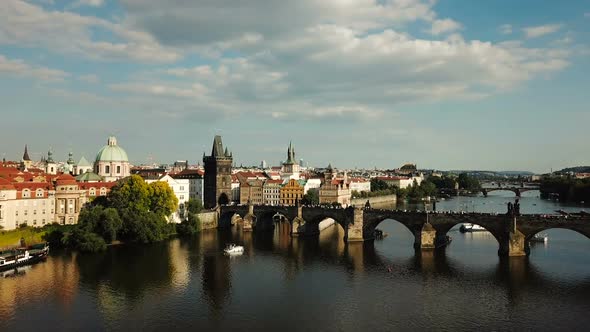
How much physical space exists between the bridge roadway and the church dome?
3625cm

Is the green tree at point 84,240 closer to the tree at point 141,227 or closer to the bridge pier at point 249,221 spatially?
the tree at point 141,227

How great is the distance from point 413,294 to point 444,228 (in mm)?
22536

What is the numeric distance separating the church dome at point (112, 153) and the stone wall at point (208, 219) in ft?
111

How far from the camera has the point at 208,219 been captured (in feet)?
291

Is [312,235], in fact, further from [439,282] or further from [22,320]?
[22,320]

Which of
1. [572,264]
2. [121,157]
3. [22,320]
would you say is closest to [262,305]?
[22,320]

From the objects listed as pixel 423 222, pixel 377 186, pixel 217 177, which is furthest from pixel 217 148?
pixel 377 186

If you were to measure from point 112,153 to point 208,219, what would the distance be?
117ft

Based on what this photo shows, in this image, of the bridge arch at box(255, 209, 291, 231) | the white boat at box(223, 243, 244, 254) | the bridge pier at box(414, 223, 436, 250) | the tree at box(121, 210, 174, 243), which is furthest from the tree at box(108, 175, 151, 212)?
the bridge pier at box(414, 223, 436, 250)

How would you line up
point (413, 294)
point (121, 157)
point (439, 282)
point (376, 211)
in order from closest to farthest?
1. point (413, 294)
2. point (439, 282)
3. point (376, 211)
4. point (121, 157)

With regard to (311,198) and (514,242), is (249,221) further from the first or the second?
(514,242)

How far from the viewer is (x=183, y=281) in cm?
4853

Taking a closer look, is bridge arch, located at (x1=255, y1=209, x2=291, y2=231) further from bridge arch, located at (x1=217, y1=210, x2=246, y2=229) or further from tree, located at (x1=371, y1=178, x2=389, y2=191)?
tree, located at (x1=371, y1=178, x2=389, y2=191)

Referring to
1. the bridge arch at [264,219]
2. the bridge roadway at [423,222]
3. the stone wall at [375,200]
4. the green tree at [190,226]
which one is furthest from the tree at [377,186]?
the green tree at [190,226]
